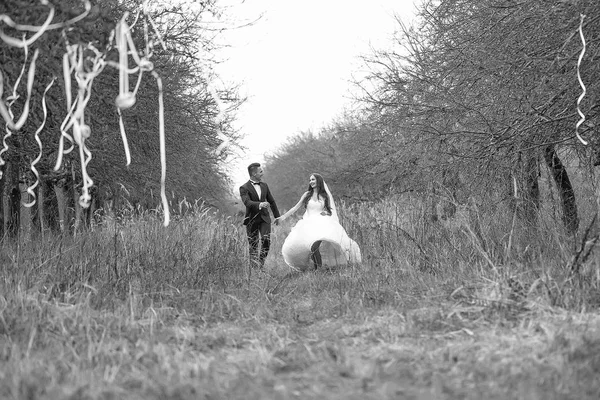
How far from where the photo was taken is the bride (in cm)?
1071

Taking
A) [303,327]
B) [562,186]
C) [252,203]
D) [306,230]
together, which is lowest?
[303,327]

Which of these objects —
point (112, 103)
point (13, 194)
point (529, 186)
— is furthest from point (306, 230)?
point (13, 194)

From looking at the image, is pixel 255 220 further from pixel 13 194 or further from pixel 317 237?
pixel 13 194

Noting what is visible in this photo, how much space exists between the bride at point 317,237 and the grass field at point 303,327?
4.30 feet

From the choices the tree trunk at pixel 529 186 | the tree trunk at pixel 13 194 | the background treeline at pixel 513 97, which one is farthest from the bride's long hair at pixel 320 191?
the tree trunk at pixel 13 194

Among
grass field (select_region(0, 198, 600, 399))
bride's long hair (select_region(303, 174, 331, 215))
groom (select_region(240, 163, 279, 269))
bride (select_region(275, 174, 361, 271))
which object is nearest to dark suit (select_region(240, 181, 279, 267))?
groom (select_region(240, 163, 279, 269))

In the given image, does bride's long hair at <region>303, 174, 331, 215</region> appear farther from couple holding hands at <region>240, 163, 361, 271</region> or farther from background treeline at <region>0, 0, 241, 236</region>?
background treeline at <region>0, 0, 241, 236</region>

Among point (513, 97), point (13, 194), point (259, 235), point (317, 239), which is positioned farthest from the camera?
point (13, 194)

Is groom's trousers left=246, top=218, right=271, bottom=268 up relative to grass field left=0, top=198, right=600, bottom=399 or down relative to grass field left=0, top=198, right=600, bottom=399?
up

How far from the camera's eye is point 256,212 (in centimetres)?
1140

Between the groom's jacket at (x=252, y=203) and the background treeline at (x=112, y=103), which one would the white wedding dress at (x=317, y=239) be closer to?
the groom's jacket at (x=252, y=203)

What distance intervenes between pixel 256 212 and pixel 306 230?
87 cm

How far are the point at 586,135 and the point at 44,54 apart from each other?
256 inches

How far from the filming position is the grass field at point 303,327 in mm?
4086
